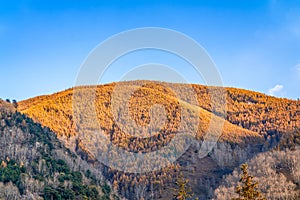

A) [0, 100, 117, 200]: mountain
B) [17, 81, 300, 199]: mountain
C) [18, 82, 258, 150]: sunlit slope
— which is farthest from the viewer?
[18, 82, 258, 150]: sunlit slope

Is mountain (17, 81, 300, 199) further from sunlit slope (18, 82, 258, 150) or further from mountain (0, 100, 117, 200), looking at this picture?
mountain (0, 100, 117, 200)

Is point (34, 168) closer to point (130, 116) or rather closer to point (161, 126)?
point (161, 126)

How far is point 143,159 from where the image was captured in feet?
401

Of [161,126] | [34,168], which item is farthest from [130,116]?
[34,168]

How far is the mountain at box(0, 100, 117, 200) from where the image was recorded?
5784cm

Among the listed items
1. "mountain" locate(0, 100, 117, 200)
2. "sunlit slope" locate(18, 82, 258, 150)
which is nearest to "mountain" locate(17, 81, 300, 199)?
"sunlit slope" locate(18, 82, 258, 150)

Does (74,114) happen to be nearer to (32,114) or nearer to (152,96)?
(32,114)

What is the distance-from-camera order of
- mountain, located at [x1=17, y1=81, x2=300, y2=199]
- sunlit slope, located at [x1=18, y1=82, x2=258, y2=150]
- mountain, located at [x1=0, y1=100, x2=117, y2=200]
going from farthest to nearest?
sunlit slope, located at [x1=18, y1=82, x2=258, y2=150] < mountain, located at [x1=17, y1=81, x2=300, y2=199] < mountain, located at [x1=0, y1=100, x2=117, y2=200]

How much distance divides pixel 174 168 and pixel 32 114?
5258cm

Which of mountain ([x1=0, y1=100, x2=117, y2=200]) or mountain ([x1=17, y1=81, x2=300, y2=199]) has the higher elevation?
mountain ([x1=17, y1=81, x2=300, y2=199])

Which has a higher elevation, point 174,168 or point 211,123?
point 211,123

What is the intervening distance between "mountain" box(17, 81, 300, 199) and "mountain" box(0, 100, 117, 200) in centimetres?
3058

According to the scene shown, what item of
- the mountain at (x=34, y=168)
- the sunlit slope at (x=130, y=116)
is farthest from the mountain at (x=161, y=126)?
the mountain at (x=34, y=168)

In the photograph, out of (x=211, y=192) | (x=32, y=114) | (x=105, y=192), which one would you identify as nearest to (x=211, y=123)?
(x=211, y=192)
